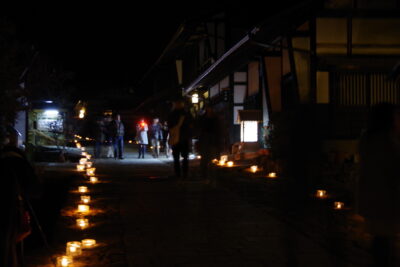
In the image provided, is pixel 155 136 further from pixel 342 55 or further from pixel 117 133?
pixel 342 55

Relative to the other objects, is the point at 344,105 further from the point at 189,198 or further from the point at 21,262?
the point at 21,262

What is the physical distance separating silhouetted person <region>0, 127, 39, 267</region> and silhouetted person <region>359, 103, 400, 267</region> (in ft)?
9.67

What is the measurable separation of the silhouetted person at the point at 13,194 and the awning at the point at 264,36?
11.5 metres

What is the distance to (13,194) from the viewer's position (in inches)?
189

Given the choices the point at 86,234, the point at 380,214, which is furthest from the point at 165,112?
the point at 380,214

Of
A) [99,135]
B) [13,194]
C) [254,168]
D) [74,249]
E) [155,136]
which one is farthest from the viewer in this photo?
[155,136]

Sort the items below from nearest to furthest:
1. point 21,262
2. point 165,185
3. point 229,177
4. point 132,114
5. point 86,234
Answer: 1. point 21,262
2. point 86,234
3. point 165,185
4. point 229,177
5. point 132,114

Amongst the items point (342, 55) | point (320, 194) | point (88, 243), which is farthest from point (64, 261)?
point (342, 55)

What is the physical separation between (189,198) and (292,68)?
741 cm

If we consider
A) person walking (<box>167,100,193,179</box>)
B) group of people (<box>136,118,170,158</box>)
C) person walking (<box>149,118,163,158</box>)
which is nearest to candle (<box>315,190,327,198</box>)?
person walking (<box>167,100,193,179</box>)

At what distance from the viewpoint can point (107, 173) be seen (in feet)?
53.1

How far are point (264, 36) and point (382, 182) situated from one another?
13052 millimetres

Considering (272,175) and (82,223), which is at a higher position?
(272,175)

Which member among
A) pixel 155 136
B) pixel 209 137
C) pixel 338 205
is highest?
pixel 155 136
